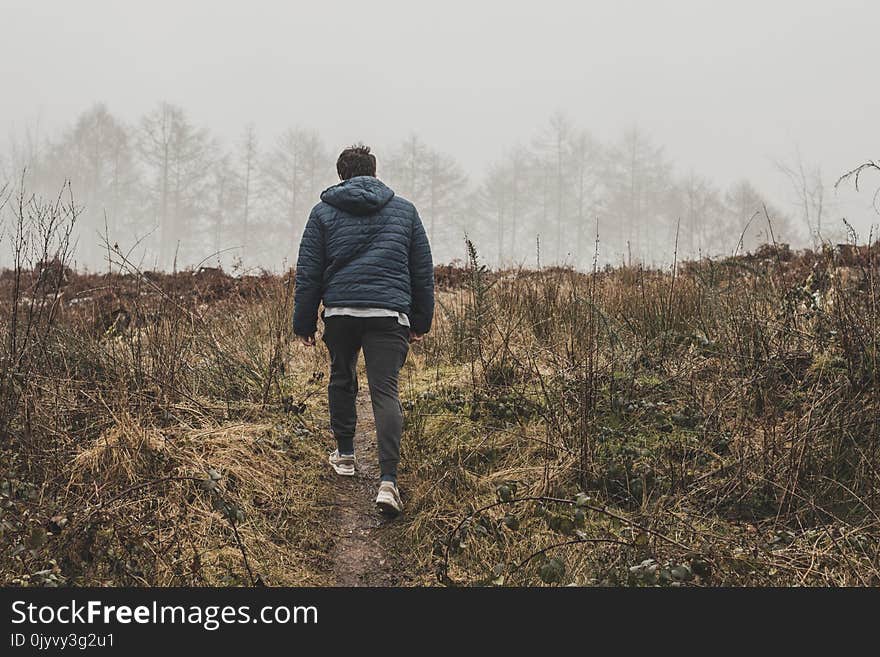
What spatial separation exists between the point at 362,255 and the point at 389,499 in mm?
1442

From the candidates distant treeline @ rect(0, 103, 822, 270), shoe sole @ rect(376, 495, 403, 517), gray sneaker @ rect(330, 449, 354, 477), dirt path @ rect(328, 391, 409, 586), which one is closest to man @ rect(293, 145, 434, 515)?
shoe sole @ rect(376, 495, 403, 517)

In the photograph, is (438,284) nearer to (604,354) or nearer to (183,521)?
(604,354)

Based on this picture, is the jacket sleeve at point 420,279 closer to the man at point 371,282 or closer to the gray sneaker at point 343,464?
the man at point 371,282

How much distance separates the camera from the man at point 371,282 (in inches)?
142

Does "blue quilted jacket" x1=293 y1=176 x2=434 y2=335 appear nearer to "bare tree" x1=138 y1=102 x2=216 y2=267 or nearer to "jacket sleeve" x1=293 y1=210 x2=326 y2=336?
"jacket sleeve" x1=293 y1=210 x2=326 y2=336

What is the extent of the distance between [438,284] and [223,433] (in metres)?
6.48

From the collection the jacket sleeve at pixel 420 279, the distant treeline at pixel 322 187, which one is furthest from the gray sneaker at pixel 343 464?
the distant treeline at pixel 322 187

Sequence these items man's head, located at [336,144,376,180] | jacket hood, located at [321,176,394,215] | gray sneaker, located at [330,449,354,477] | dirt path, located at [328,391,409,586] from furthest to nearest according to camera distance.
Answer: gray sneaker, located at [330,449,354,477] → man's head, located at [336,144,376,180] → jacket hood, located at [321,176,394,215] → dirt path, located at [328,391,409,586]

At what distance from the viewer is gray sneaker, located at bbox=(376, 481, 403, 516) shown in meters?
3.56

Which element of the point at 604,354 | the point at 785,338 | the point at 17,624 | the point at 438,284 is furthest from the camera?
the point at 438,284

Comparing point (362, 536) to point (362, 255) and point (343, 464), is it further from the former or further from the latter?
point (362, 255)

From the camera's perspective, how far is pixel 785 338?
4133 mm

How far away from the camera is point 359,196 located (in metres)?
3.65

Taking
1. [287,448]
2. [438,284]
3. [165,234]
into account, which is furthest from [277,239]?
[287,448]
